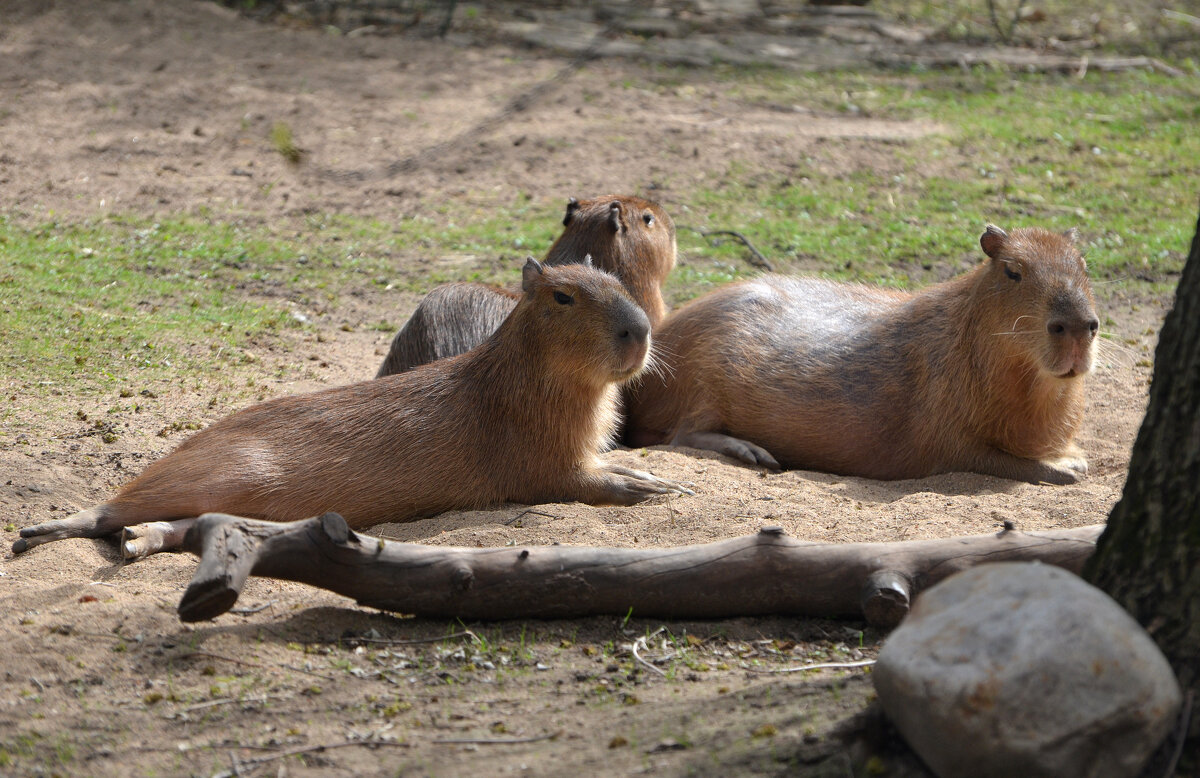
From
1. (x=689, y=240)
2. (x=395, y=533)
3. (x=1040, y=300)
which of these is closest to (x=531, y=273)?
(x=395, y=533)

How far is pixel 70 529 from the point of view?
4.09 metres

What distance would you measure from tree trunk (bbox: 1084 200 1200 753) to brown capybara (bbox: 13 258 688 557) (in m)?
2.14

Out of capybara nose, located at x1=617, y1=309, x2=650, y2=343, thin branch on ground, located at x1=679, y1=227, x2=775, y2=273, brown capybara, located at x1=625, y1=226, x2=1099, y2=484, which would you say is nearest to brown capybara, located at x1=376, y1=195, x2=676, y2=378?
brown capybara, located at x1=625, y1=226, x2=1099, y2=484

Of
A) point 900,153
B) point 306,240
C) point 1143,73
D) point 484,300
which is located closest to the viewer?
point 484,300

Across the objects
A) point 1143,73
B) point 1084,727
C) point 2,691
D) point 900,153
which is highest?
point 1143,73

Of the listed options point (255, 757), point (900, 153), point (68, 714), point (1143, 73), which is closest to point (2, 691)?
point (68, 714)

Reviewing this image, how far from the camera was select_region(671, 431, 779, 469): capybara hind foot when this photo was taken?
5.09 meters

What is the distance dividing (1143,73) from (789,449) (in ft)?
26.1

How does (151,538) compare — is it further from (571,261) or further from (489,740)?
(571,261)

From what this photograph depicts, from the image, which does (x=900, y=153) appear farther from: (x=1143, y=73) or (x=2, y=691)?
(x=2, y=691)

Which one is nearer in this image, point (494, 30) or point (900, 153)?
point (900, 153)

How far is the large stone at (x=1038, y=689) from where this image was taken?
2158 millimetres

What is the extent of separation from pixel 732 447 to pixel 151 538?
2.33 m

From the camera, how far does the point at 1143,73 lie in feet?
36.7
